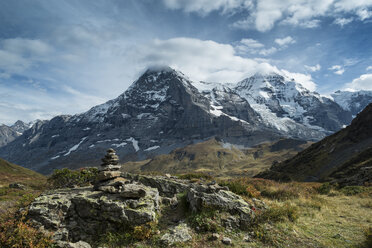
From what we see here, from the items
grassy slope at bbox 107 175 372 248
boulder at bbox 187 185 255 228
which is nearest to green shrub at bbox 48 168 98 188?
grassy slope at bbox 107 175 372 248

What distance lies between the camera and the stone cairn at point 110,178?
1302 centimetres

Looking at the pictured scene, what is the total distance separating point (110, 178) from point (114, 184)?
2262 mm

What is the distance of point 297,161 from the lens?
285ft

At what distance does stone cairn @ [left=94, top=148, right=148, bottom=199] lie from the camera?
1209 centimetres

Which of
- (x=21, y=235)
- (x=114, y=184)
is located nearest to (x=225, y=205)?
(x=114, y=184)

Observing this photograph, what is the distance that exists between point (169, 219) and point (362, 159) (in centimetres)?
6478

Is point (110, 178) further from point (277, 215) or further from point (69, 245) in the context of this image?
point (277, 215)

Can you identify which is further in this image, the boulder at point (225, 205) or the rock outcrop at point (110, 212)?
the boulder at point (225, 205)

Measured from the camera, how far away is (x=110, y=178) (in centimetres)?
1545

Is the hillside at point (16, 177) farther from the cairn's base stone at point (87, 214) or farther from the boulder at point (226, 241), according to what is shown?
the boulder at point (226, 241)

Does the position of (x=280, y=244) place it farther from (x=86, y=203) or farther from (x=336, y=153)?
(x=336, y=153)

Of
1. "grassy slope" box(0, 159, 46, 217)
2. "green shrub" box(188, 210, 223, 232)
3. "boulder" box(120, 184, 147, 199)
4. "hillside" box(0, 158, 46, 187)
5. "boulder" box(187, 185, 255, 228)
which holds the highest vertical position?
"boulder" box(120, 184, 147, 199)

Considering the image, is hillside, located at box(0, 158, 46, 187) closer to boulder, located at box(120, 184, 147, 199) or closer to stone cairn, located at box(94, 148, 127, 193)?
stone cairn, located at box(94, 148, 127, 193)

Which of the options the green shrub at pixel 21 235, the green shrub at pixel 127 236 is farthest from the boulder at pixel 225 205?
the green shrub at pixel 21 235
